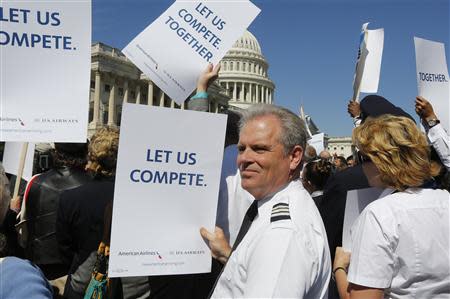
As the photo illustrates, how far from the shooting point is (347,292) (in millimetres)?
2053

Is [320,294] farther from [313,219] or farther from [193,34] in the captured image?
A: [193,34]

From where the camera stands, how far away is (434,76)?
14.5ft

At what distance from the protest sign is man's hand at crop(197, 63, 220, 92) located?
1903mm

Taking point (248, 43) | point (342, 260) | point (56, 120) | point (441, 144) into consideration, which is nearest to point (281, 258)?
point (342, 260)

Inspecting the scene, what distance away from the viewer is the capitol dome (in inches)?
3509

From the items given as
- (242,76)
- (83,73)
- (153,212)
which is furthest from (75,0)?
(242,76)

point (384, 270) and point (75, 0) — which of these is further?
point (75, 0)

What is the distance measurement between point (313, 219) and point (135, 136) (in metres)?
0.87

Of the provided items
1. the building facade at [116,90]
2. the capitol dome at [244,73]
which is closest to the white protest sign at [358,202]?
the building facade at [116,90]

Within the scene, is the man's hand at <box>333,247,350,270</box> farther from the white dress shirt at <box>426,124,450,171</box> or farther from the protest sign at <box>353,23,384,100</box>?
the protest sign at <box>353,23,384,100</box>

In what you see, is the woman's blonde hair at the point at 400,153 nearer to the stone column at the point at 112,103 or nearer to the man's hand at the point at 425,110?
the man's hand at the point at 425,110

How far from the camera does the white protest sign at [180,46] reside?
3.04 metres

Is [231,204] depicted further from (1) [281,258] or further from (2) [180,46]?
(2) [180,46]

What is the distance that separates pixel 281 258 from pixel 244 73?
89627 millimetres
